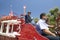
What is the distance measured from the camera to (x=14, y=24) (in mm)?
6281

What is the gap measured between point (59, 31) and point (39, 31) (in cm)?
53

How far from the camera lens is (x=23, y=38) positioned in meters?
5.89

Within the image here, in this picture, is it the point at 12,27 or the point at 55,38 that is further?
the point at 12,27

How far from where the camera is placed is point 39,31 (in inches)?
232

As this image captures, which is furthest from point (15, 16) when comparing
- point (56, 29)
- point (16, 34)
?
A: point (56, 29)

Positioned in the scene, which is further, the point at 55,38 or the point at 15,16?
the point at 15,16

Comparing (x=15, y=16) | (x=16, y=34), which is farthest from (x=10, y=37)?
(x=15, y=16)

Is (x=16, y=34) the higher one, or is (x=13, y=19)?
(x=13, y=19)

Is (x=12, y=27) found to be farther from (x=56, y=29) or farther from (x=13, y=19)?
(x=56, y=29)

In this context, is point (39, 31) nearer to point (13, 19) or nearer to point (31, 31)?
point (31, 31)

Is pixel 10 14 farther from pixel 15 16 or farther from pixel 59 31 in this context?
pixel 59 31

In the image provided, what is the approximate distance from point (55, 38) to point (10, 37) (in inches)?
48.1

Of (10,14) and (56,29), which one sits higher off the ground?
(10,14)

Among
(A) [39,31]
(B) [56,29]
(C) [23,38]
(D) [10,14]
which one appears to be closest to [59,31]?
(B) [56,29]
